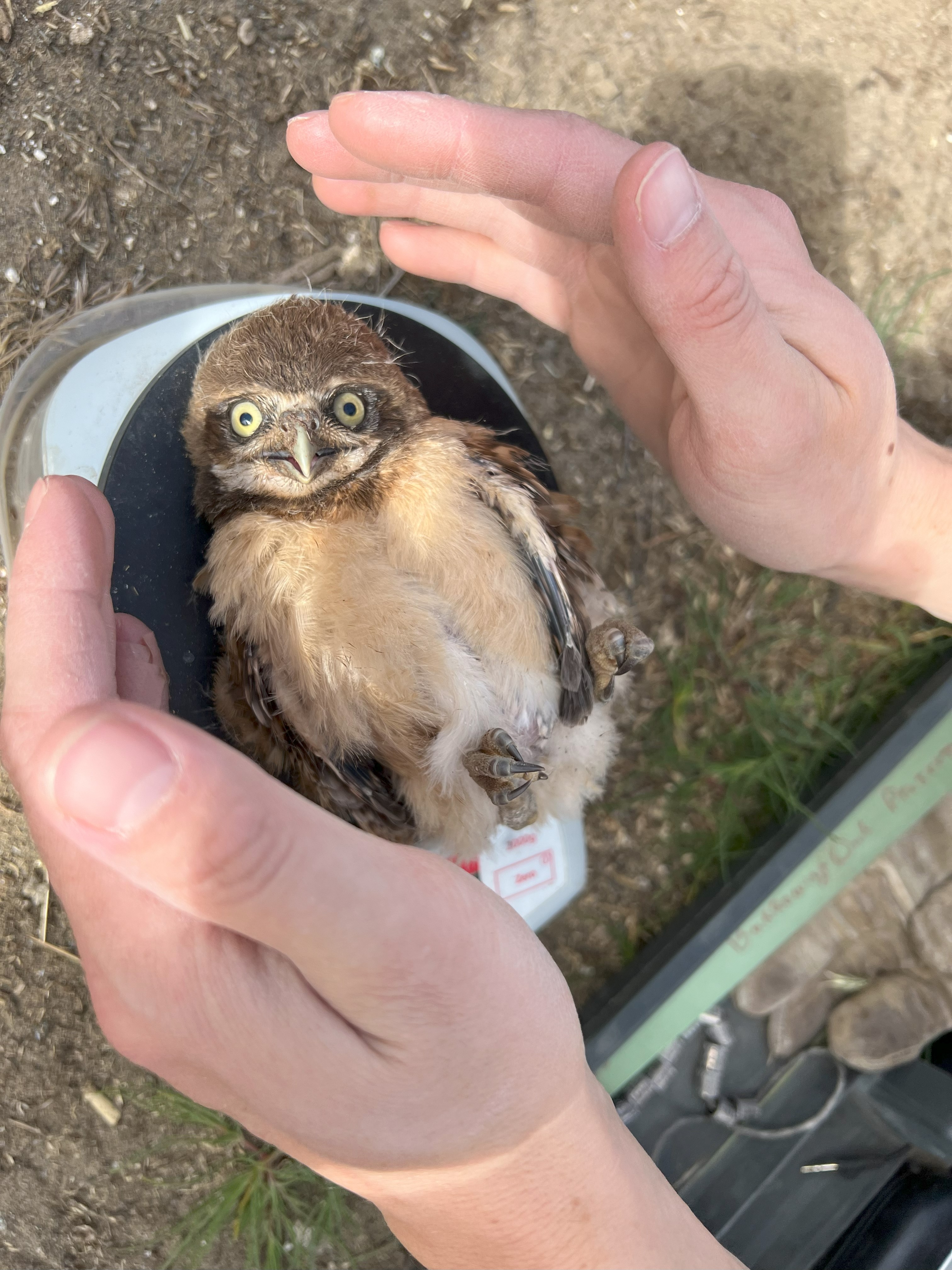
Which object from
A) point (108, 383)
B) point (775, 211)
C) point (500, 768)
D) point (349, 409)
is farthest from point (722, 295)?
point (108, 383)

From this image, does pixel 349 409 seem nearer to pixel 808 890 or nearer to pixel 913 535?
pixel 913 535

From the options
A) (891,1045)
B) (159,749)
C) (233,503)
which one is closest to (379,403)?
(233,503)

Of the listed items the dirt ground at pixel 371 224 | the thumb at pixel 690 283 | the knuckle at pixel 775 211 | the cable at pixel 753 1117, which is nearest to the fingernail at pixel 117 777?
the thumb at pixel 690 283

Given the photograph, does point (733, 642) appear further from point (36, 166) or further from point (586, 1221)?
point (36, 166)

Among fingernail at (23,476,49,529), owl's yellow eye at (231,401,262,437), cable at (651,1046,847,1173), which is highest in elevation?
owl's yellow eye at (231,401,262,437)

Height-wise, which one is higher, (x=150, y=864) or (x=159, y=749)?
(x=159, y=749)

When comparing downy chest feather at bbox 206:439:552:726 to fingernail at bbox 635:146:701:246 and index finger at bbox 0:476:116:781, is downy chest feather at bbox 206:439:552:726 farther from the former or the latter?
fingernail at bbox 635:146:701:246

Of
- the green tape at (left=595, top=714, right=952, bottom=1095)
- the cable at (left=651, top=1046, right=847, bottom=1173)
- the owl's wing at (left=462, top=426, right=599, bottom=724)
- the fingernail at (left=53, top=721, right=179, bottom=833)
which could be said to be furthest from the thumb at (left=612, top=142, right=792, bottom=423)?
the cable at (left=651, top=1046, right=847, bottom=1173)
